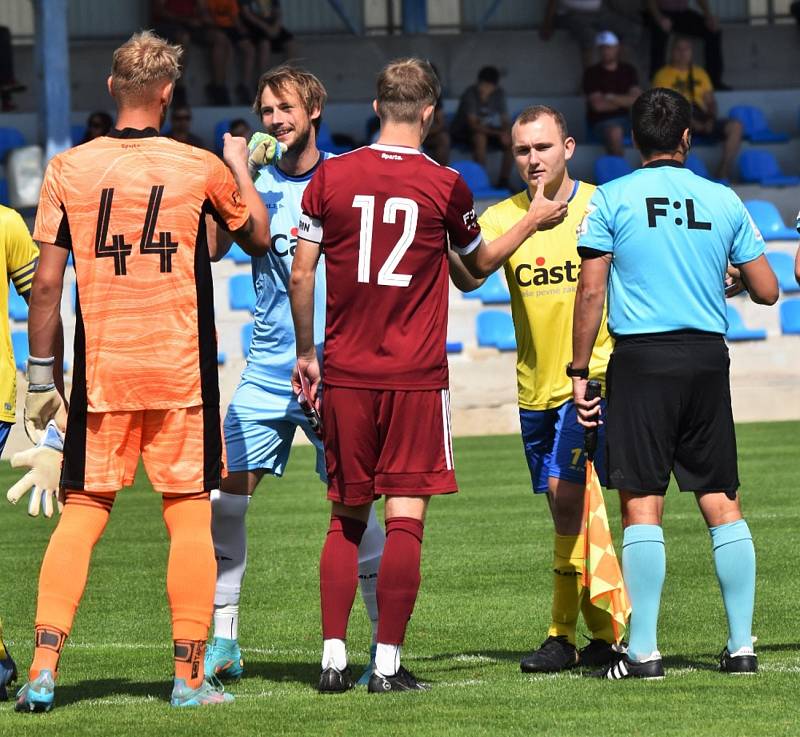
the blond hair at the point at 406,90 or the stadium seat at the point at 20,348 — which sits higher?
the blond hair at the point at 406,90

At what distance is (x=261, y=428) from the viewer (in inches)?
237

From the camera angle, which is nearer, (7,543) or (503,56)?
(7,543)

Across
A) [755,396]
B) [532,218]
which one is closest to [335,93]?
[755,396]

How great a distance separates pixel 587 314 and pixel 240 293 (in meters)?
13.2

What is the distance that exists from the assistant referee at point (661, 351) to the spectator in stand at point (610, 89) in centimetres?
1588

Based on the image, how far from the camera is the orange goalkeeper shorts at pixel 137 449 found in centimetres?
516

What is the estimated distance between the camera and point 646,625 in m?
5.43

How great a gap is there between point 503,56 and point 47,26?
7.48 meters

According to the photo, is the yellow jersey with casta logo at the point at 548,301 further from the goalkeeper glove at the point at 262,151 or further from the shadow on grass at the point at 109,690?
the shadow on grass at the point at 109,690

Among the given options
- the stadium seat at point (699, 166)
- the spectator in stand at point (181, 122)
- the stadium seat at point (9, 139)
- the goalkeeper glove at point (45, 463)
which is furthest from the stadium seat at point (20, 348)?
the goalkeeper glove at point (45, 463)

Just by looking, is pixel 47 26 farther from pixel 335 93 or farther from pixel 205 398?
pixel 205 398

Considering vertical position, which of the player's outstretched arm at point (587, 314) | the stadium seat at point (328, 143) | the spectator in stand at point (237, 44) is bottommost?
the player's outstretched arm at point (587, 314)

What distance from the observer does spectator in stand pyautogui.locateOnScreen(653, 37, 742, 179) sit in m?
21.2

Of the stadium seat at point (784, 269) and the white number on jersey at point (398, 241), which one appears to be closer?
the white number on jersey at point (398, 241)
